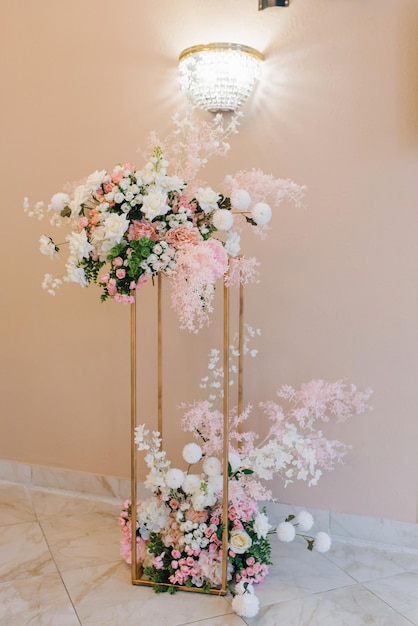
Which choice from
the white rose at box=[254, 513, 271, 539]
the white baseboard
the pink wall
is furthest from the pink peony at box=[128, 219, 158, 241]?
the white baseboard

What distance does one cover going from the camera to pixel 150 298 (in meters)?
2.53

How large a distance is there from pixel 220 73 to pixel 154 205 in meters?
0.71

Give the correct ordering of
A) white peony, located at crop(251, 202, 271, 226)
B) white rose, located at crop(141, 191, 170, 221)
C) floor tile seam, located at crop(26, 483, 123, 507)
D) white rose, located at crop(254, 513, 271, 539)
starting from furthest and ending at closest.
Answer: floor tile seam, located at crop(26, 483, 123, 507)
white rose, located at crop(254, 513, 271, 539)
white peony, located at crop(251, 202, 271, 226)
white rose, located at crop(141, 191, 170, 221)

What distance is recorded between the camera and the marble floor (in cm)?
180

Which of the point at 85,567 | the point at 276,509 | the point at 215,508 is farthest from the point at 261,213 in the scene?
the point at 85,567

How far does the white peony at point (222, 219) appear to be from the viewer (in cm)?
178

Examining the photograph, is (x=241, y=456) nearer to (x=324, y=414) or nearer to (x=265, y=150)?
(x=324, y=414)

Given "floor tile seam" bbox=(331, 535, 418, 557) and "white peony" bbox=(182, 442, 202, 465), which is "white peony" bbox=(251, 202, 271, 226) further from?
"floor tile seam" bbox=(331, 535, 418, 557)

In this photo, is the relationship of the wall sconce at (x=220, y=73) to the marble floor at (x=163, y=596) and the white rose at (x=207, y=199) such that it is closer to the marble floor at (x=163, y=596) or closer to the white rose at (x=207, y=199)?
the white rose at (x=207, y=199)

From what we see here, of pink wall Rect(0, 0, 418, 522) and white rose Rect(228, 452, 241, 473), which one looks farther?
pink wall Rect(0, 0, 418, 522)

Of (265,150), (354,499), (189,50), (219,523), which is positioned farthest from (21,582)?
(189,50)

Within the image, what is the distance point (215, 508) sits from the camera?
2021 mm

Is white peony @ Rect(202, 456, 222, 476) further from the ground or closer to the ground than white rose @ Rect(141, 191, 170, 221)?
closer to the ground

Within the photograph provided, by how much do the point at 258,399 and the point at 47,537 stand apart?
3.00ft
